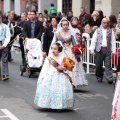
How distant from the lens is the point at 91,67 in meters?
19.1

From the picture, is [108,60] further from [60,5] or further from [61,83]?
[60,5]

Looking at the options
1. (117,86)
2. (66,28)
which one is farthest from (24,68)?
(117,86)

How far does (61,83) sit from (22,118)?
126cm

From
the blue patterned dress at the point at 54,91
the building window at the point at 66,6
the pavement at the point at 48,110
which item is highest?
the building window at the point at 66,6

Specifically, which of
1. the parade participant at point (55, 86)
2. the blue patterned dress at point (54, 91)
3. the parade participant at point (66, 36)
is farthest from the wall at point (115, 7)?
the blue patterned dress at point (54, 91)

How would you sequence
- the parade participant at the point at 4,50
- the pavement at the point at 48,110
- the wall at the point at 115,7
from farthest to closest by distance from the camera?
the wall at the point at 115,7 → the parade participant at the point at 4,50 → the pavement at the point at 48,110

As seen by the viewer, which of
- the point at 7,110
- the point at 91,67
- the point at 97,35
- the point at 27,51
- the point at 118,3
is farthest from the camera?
the point at 118,3

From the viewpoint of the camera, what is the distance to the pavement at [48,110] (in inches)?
443

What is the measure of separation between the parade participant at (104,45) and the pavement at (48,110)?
0.54 meters

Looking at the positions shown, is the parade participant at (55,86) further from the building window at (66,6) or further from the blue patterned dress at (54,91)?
the building window at (66,6)

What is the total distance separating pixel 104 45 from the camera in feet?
52.1

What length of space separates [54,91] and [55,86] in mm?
125

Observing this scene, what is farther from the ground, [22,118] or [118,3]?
[118,3]

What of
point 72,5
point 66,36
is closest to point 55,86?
point 66,36
